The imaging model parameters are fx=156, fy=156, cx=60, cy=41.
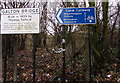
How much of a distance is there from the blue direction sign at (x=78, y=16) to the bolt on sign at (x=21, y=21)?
73 centimetres

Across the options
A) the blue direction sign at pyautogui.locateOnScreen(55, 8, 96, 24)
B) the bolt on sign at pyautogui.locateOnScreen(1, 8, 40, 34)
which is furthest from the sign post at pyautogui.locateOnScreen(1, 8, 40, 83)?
the blue direction sign at pyautogui.locateOnScreen(55, 8, 96, 24)

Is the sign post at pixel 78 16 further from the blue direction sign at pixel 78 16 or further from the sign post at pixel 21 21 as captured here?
the sign post at pixel 21 21

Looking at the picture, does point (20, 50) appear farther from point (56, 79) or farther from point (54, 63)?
point (56, 79)

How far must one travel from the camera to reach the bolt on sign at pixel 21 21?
180 inches

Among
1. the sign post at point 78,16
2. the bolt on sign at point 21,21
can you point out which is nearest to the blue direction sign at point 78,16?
the sign post at point 78,16

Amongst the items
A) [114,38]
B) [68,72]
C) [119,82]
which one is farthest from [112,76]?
[114,38]

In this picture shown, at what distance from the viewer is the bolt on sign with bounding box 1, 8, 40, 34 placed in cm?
458

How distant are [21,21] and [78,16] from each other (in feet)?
5.54

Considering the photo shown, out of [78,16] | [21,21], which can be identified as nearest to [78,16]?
[78,16]

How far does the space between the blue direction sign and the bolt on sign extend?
73 cm

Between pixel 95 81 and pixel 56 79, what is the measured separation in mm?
1447

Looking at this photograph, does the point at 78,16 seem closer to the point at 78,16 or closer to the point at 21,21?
the point at 78,16

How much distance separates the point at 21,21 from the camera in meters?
4.62

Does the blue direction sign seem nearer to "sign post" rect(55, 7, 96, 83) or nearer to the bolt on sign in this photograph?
"sign post" rect(55, 7, 96, 83)
